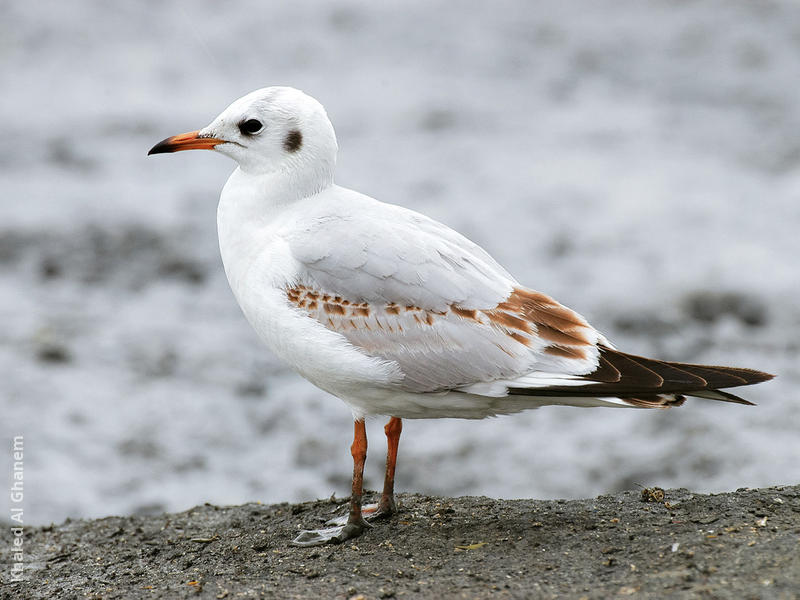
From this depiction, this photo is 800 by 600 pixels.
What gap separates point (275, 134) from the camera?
190 inches

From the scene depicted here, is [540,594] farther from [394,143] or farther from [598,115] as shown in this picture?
[598,115]

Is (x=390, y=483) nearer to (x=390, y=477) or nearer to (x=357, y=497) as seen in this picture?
(x=390, y=477)

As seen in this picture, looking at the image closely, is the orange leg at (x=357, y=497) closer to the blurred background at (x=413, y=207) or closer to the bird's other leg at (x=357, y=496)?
the bird's other leg at (x=357, y=496)

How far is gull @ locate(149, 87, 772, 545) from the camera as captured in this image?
4375 mm

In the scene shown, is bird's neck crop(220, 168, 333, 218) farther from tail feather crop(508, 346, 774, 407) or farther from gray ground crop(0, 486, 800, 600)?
gray ground crop(0, 486, 800, 600)

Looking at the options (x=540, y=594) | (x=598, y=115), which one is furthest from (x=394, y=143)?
(x=540, y=594)

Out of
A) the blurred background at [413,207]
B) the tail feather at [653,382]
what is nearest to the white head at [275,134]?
the tail feather at [653,382]

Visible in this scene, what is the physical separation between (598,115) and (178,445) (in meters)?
7.95

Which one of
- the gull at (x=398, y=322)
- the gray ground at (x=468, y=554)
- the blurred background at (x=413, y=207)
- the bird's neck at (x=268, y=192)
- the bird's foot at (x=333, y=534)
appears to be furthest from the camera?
the blurred background at (x=413, y=207)

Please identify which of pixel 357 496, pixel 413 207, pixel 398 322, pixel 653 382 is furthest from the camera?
pixel 413 207

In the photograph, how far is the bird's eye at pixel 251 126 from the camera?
4.83m

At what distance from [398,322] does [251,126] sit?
119cm

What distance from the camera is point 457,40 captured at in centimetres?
1595


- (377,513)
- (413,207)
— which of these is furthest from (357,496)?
(413,207)
